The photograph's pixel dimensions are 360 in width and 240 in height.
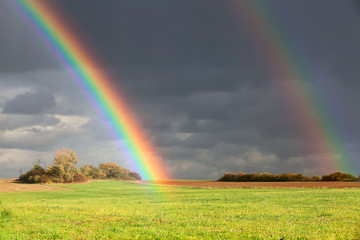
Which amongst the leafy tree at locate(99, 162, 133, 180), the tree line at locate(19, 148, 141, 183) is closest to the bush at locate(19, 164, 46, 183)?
the tree line at locate(19, 148, 141, 183)

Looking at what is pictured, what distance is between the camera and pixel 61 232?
65.1ft

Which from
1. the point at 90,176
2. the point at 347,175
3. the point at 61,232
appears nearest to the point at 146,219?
the point at 61,232

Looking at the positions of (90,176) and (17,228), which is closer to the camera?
(17,228)

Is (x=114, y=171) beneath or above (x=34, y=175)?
above

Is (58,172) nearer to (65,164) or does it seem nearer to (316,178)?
(65,164)

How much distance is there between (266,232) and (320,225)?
4499mm

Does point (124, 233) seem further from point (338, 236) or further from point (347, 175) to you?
point (347, 175)

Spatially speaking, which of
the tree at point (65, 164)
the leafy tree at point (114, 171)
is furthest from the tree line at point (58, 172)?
the leafy tree at point (114, 171)

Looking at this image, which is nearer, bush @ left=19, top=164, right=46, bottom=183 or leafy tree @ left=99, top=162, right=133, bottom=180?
bush @ left=19, top=164, right=46, bottom=183

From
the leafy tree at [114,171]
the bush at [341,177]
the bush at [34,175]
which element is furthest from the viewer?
the leafy tree at [114,171]

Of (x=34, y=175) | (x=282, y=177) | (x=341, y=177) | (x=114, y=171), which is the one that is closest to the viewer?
(x=341, y=177)

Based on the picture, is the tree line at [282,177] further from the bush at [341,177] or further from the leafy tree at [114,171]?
the leafy tree at [114,171]

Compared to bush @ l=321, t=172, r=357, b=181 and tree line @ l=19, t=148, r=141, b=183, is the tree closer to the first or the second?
tree line @ l=19, t=148, r=141, b=183

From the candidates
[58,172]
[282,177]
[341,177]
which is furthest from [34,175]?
[341,177]
